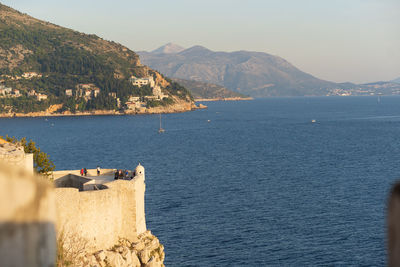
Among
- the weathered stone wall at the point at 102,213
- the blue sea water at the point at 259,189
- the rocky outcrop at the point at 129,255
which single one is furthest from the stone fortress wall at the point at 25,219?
the rocky outcrop at the point at 129,255

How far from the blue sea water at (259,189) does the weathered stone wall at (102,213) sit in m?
14.0

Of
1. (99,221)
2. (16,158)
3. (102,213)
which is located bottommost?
(99,221)

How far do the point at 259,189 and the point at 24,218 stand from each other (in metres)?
68.0

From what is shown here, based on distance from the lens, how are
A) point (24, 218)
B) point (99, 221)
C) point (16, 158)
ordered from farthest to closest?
point (99, 221), point (16, 158), point (24, 218)

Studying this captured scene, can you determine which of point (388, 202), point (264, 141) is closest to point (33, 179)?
point (388, 202)

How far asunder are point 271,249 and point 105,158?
217 ft

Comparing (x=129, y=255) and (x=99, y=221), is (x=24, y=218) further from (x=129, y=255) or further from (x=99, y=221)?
(x=129, y=255)

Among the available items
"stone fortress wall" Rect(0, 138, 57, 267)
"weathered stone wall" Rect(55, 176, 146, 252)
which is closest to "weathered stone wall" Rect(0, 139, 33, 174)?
"weathered stone wall" Rect(55, 176, 146, 252)

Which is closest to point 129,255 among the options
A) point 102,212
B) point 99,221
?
point 99,221

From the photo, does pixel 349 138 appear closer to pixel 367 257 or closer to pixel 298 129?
pixel 298 129

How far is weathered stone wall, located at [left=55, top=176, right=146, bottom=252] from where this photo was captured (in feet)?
73.1

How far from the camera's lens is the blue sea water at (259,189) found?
43.5 m

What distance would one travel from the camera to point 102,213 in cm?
2458

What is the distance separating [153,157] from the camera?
104m
